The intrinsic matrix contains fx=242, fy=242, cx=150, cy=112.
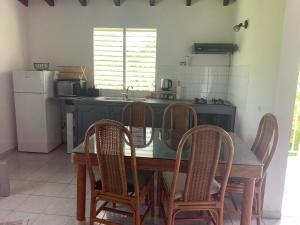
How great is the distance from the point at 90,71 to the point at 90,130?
2.67 meters

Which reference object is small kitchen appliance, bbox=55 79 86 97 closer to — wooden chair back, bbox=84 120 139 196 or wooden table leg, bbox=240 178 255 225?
wooden chair back, bbox=84 120 139 196

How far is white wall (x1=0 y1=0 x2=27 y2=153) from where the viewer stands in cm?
357

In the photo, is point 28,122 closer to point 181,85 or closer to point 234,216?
point 181,85

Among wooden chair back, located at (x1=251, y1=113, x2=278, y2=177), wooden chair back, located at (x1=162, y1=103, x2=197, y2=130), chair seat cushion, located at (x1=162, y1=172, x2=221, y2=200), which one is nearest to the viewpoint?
chair seat cushion, located at (x1=162, y1=172, x2=221, y2=200)

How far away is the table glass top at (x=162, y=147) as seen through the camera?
5.92 ft

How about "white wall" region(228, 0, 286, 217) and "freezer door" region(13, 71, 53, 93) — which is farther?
"freezer door" region(13, 71, 53, 93)

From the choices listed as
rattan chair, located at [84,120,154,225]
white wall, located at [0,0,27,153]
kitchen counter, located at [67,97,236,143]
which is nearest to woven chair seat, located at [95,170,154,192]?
rattan chair, located at [84,120,154,225]

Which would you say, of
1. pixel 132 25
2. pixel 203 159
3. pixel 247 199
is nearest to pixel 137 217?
pixel 203 159

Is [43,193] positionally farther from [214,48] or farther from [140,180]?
[214,48]

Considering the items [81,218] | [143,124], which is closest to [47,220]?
[81,218]

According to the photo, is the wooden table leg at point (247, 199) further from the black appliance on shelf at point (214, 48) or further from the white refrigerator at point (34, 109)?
the white refrigerator at point (34, 109)

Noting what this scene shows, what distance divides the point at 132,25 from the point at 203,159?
9.84ft

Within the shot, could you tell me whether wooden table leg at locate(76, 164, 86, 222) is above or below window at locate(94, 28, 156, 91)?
below

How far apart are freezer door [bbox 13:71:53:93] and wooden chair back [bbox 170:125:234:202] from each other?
2.80m
